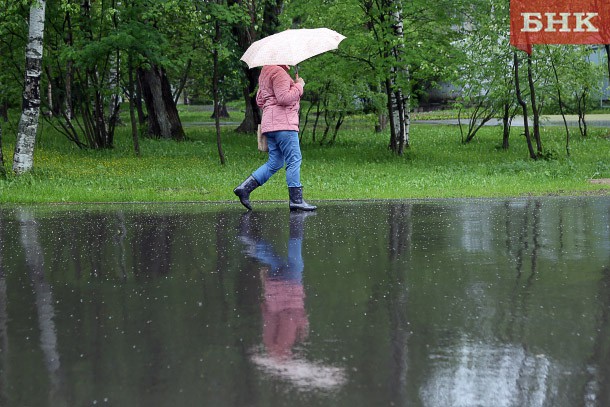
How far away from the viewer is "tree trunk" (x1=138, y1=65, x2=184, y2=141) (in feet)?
108

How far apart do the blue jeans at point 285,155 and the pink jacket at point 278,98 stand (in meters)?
0.12

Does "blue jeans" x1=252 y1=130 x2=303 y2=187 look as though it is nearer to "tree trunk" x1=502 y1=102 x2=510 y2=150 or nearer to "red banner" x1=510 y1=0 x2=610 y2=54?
"red banner" x1=510 y1=0 x2=610 y2=54

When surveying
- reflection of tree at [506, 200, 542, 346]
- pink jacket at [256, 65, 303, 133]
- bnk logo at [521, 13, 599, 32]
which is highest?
bnk logo at [521, 13, 599, 32]

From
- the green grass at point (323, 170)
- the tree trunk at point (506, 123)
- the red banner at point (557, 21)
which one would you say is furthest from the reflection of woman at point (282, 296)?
the tree trunk at point (506, 123)

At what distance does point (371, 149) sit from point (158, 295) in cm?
2272

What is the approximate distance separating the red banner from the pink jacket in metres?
12.6

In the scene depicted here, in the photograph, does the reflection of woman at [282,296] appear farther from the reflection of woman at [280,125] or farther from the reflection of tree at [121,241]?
the reflection of woman at [280,125]

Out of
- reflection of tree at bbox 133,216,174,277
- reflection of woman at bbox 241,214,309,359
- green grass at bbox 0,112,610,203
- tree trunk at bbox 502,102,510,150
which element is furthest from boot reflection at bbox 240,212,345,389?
tree trunk at bbox 502,102,510,150

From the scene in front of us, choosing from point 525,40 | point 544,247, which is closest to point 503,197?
point 544,247

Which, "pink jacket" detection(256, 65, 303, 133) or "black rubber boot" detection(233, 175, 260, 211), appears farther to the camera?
"black rubber boot" detection(233, 175, 260, 211)

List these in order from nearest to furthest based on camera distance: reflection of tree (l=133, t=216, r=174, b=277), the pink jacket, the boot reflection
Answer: the boot reflection
reflection of tree (l=133, t=216, r=174, b=277)
the pink jacket

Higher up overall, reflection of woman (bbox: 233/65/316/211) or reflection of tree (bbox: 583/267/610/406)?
reflection of woman (bbox: 233/65/316/211)

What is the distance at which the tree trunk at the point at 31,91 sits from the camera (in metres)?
18.6

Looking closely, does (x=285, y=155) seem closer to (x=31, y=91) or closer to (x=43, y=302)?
(x=43, y=302)
